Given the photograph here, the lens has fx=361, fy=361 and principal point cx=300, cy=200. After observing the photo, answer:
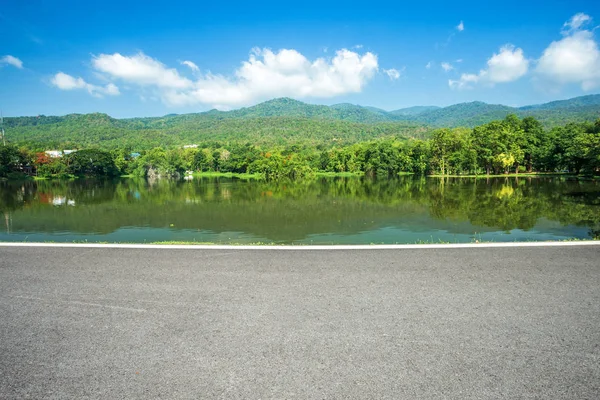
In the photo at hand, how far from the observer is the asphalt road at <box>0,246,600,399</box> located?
2822 millimetres

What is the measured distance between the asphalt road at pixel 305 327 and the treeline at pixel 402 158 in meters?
50.7

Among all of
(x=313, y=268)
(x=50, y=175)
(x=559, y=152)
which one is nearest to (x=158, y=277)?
(x=313, y=268)

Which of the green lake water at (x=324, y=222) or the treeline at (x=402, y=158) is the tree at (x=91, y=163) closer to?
the treeline at (x=402, y=158)

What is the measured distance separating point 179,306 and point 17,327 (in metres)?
1.58

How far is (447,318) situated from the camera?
3.80m

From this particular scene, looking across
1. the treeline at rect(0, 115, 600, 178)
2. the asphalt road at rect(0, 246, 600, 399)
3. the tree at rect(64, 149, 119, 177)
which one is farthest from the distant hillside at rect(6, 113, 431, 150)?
the asphalt road at rect(0, 246, 600, 399)

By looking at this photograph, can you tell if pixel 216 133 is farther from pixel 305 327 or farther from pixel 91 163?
pixel 305 327

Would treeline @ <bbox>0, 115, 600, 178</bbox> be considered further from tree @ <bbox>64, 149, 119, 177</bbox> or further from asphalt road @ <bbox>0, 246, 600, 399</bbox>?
asphalt road @ <bbox>0, 246, 600, 399</bbox>

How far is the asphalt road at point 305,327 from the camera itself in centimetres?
282

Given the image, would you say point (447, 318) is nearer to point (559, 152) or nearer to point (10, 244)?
point (10, 244)

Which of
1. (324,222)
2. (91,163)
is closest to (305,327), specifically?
(324,222)

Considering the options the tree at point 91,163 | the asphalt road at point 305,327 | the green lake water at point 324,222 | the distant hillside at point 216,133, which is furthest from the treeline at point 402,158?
the asphalt road at point 305,327

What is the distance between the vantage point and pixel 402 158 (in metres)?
76.2

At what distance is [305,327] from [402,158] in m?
76.4
